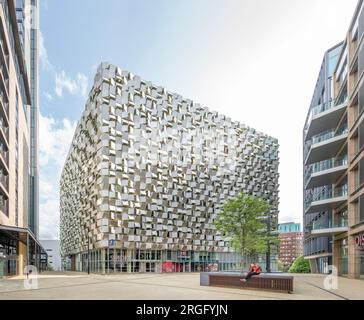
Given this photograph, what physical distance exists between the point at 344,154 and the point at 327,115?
4229 mm

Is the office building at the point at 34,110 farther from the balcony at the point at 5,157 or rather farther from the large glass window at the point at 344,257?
the large glass window at the point at 344,257

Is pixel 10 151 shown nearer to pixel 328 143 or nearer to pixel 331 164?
pixel 328 143

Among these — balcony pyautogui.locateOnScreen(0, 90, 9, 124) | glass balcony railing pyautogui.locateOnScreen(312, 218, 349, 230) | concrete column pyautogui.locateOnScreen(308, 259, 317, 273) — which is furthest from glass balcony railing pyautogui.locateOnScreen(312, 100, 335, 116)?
balcony pyautogui.locateOnScreen(0, 90, 9, 124)

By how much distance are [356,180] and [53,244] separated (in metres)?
136

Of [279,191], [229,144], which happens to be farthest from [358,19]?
[279,191]

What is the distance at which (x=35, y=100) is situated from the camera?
332 feet

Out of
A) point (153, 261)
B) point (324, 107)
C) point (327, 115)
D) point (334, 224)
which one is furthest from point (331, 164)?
point (153, 261)

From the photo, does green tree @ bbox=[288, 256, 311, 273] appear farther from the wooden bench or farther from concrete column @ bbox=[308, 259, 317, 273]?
the wooden bench

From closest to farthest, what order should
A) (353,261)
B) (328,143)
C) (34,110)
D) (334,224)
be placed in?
(353,261) → (334,224) → (328,143) → (34,110)

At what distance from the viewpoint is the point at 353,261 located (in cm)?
3362

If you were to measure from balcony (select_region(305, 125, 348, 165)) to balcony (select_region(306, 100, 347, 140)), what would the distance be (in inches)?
47.9

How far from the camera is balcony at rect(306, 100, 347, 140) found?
121ft

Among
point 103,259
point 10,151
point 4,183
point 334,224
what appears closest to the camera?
point 334,224

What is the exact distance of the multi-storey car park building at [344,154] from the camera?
31927mm
